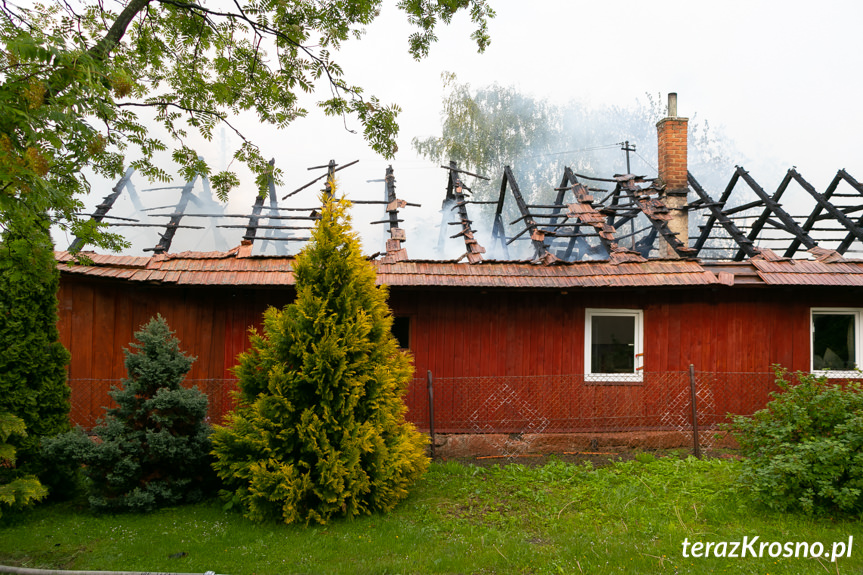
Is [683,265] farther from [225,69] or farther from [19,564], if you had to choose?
[19,564]

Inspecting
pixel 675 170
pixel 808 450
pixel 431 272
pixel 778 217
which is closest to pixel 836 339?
pixel 778 217

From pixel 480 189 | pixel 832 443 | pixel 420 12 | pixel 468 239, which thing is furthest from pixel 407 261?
pixel 480 189

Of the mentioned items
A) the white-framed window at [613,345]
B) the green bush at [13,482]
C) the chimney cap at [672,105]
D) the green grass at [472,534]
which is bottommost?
the green grass at [472,534]

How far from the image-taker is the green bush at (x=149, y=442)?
6.56 m

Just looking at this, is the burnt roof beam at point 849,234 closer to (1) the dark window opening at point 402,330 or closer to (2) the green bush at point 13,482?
(1) the dark window opening at point 402,330

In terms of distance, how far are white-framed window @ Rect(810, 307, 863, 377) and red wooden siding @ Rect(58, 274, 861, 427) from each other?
21 centimetres

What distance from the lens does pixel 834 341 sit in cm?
1018

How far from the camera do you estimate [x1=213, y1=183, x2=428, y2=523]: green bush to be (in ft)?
20.6

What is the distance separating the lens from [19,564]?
5387 millimetres

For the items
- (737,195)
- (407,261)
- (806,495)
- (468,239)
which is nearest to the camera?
(806,495)

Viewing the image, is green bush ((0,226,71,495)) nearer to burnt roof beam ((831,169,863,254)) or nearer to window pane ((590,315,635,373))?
window pane ((590,315,635,373))

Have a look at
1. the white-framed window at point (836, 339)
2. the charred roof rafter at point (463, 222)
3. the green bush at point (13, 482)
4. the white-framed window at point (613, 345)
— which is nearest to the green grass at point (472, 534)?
the green bush at point (13, 482)

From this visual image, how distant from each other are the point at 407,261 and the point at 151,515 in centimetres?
494

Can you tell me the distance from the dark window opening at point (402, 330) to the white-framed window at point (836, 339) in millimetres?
7107
